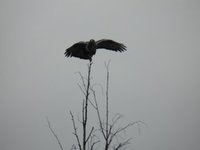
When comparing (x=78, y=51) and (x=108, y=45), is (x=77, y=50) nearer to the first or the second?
(x=78, y=51)

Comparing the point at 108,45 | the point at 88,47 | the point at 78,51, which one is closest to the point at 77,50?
the point at 78,51

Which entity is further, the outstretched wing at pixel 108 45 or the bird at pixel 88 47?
the outstretched wing at pixel 108 45

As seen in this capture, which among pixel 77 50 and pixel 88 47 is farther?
pixel 77 50

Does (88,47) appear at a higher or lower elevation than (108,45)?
lower

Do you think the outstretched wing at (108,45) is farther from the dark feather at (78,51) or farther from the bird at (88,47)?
the dark feather at (78,51)

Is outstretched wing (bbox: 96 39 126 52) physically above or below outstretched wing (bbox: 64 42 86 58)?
above

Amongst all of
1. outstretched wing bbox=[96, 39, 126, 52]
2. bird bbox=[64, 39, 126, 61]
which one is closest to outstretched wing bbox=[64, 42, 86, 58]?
bird bbox=[64, 39, 126, 61]

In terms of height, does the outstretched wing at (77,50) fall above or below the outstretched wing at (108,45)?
below

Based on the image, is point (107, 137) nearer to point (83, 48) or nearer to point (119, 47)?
point (83, 48)

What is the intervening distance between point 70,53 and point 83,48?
280mm

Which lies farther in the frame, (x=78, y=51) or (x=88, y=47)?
(x=78, y=51)

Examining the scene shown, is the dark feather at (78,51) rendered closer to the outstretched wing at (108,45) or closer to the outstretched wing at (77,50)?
the outstretched wing at (77,50)

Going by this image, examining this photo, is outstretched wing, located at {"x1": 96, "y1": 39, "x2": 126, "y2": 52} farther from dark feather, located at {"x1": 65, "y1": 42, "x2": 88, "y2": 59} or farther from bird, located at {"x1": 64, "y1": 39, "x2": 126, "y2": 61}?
dark feather, located at {"x1": 65, "y1": 42, "x2": 88, "y2": 59}

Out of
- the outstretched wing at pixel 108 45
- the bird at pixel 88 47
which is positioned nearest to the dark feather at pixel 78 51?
the bird at pixel 88 47
